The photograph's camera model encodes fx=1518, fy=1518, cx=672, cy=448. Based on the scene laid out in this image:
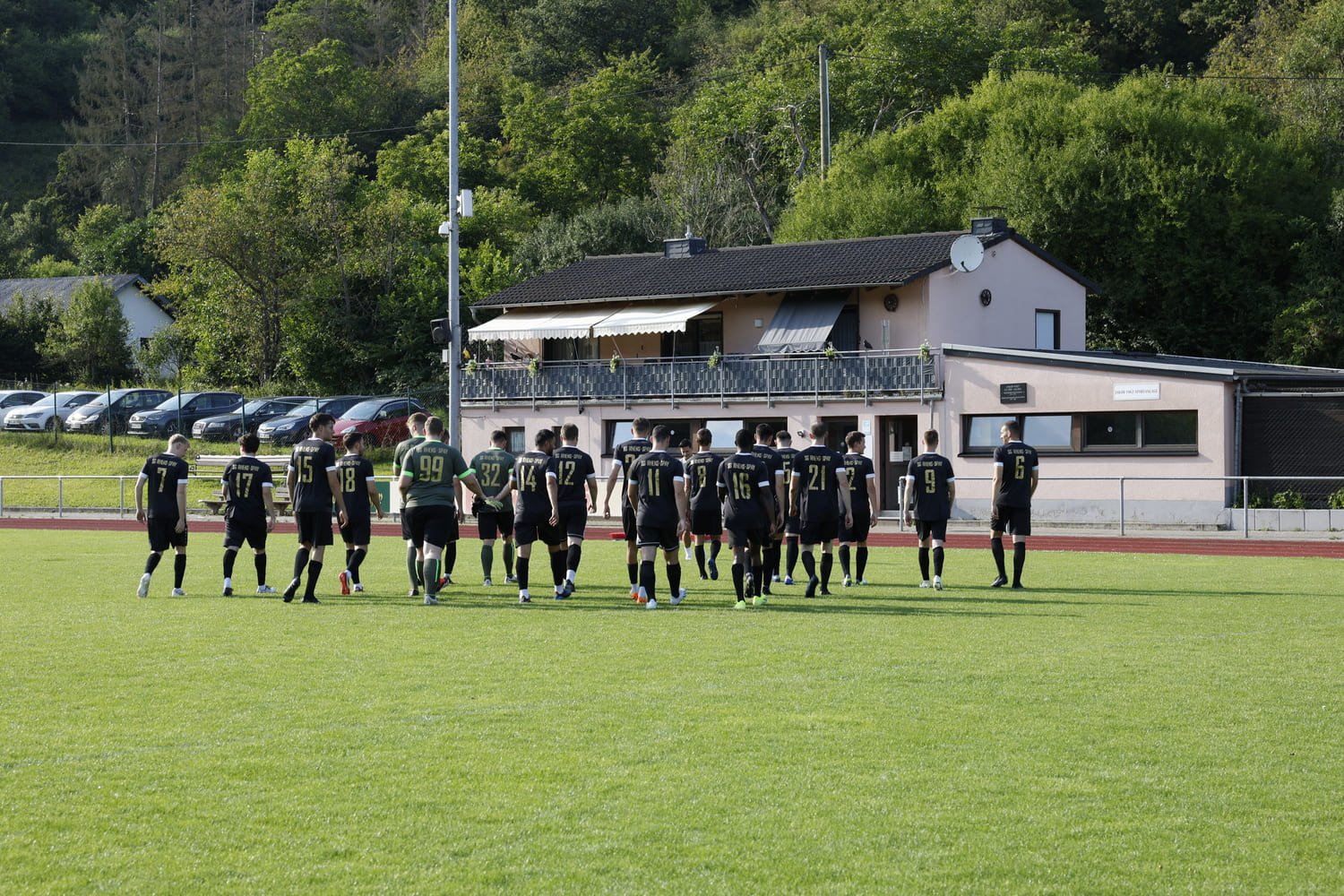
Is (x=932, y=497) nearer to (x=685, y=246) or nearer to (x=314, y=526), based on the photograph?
(x=314, y=526)

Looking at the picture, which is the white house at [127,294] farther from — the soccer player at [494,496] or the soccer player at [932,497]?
the soccer player at [932,497]

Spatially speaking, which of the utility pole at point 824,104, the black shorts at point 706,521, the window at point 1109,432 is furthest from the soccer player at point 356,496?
the utility pole at point 824,104

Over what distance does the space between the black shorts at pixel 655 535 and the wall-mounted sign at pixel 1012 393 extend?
64.7 feet

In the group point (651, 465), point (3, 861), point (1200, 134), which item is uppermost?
point (1200, 134)

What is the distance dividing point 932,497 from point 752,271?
24414 millimetres

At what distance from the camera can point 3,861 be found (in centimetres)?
602

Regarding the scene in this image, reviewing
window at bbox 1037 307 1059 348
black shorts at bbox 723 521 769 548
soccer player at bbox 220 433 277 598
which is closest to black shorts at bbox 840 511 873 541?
black shorts at bbox 723 521 769 548

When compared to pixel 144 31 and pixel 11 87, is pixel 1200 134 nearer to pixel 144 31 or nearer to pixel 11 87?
pixel 144 31

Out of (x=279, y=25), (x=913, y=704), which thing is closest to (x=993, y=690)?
(x=913, y=704)

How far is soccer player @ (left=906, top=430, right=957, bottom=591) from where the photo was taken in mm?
17781

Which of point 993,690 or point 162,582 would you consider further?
A: point 162,582

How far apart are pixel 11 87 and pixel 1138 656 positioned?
98625mm

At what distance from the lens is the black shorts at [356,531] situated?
1733 centimetres

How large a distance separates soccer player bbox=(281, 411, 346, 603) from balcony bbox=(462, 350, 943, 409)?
21351 mm
